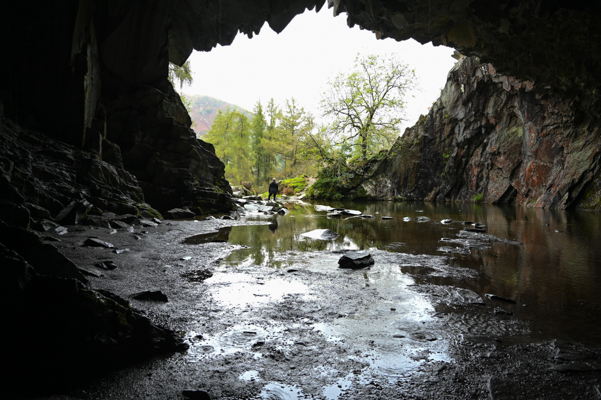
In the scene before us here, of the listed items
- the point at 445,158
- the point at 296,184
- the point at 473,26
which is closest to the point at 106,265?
the point at 473,26

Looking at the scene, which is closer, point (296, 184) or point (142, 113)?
point (142, 113)

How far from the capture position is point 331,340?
7.27 ft

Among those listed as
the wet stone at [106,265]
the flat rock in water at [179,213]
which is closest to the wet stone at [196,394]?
the wet stone at [106,265]

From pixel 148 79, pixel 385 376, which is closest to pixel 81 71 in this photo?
pixel 148 79

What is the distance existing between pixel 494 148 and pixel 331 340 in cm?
2507

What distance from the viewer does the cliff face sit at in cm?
1585

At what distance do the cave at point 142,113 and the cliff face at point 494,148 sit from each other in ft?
0.42

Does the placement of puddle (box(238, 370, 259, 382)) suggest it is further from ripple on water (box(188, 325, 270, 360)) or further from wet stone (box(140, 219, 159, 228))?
wet stone (box(140, 219, 159, 228))

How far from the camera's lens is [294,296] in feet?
10.3

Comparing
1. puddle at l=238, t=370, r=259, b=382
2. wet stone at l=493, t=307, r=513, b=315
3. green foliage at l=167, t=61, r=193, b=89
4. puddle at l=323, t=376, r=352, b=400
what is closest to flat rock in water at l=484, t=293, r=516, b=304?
wet stone at l=493, t=307, r=513, b=315

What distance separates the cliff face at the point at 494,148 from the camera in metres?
15.9

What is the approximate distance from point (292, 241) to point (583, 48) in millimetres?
13707

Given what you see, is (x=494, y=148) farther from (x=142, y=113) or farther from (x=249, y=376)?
(x=249, y=376)

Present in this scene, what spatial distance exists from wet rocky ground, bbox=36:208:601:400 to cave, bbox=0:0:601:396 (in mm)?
364
